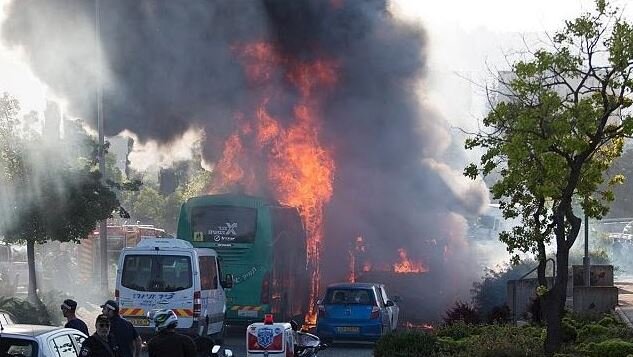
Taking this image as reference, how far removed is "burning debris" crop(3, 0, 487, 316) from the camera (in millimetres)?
34406

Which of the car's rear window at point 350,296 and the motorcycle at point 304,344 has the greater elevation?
the car's rear window at point 350,296

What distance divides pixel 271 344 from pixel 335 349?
32.3 feet

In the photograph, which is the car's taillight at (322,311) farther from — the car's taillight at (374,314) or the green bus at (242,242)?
the green bus at (242,242)

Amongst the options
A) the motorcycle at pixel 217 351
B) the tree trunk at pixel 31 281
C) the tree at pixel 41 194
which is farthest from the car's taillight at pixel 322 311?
the motorcycle at pixel 217 351

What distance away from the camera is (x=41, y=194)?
26.9 metres

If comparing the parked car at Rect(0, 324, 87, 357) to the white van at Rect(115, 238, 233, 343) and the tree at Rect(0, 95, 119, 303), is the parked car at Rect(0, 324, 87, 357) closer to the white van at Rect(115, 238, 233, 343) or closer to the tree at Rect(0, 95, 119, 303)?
the white van at Rect(115, 238, 233, 343)

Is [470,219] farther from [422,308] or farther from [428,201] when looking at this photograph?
[422,308]

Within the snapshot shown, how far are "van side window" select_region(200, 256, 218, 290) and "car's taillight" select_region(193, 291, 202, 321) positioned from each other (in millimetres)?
336

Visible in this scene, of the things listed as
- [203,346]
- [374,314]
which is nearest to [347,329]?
[374,314]

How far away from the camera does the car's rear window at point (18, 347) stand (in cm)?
1026

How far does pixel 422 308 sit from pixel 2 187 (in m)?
11.2

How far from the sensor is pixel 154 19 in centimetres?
3541

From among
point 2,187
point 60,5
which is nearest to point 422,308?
point 2,187

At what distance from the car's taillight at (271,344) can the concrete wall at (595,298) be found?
12.3m
